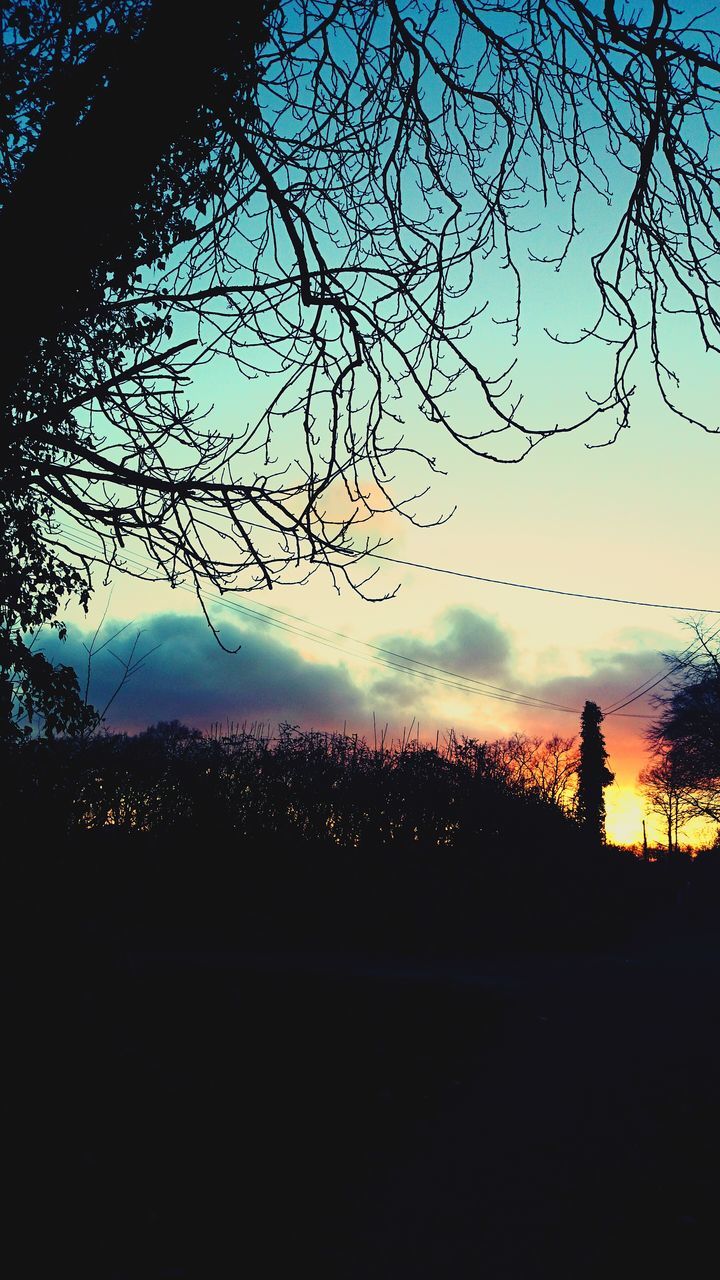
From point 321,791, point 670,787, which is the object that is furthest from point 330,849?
point 670,787

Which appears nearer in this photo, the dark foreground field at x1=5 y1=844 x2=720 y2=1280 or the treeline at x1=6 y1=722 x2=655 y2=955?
the dark foreground field at x1=5 y1=844 x2=720 y2=1280

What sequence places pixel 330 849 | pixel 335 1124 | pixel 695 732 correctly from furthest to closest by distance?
pixel 695 732 < pixel 330 849 < pixel 335 1124

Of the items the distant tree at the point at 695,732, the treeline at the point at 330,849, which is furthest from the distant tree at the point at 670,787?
the treeline at the point at 330,849

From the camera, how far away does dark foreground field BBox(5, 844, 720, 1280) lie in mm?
3328

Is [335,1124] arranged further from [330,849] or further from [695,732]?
[695,732]

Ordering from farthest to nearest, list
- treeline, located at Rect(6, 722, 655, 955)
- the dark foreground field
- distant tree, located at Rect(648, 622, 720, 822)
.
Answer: distant tree, located at Rect(648, 622, 720, 822) → treeline, located at Rect(6, 722, 655, 955) → the dark foreground field

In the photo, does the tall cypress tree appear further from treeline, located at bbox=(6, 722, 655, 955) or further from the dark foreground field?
the dark foreground field

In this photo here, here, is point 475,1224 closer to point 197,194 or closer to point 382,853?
point 197,194

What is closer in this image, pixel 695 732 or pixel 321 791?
pixel 321 791

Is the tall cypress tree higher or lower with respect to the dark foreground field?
higher

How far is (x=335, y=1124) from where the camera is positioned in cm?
475

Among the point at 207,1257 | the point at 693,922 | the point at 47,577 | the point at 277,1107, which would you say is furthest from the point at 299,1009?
the point at 693,922

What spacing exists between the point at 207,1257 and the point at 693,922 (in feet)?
74.9

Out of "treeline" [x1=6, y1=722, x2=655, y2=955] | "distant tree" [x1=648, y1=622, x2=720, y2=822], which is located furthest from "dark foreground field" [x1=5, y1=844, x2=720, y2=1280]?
"distant tree" [x1=648, y1=622, x2=720, y2=822]
